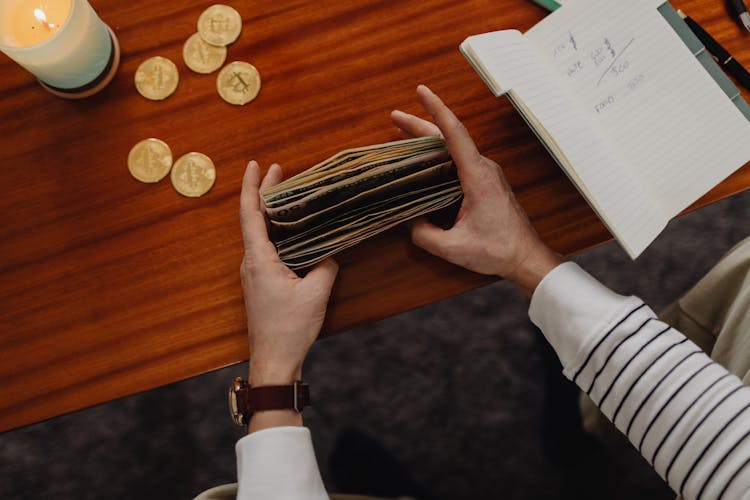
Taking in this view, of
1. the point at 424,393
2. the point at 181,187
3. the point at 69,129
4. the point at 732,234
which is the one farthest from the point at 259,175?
the point at 732,234

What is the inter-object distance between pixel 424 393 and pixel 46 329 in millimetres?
894

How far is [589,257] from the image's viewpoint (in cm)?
150

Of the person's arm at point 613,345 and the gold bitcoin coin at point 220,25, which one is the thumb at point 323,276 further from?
the gold bitcoin coin at point 220,25

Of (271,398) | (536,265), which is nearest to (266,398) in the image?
(271,398)

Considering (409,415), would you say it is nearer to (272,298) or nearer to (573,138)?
(272,298)

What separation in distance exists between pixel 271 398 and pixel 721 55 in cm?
76

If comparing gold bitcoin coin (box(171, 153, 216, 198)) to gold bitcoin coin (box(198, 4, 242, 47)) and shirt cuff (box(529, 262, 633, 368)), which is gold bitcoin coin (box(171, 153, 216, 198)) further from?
shirt cuff (box(529, 262, 633, 368))

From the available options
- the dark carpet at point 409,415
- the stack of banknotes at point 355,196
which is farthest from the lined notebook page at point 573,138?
the dark carpet at point 409,415

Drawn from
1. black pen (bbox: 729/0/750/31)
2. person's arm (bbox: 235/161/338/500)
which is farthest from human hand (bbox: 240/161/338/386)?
black pen (bbox: 729/0/750/31)

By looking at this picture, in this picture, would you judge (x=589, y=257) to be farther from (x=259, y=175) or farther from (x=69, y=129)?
(x=69, y=129)

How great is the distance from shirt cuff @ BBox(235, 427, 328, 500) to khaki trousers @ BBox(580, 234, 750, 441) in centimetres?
56

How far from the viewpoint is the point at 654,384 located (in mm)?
698

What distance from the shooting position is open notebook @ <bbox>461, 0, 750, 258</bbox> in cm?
75

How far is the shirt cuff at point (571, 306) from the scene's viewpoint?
2.40ft
